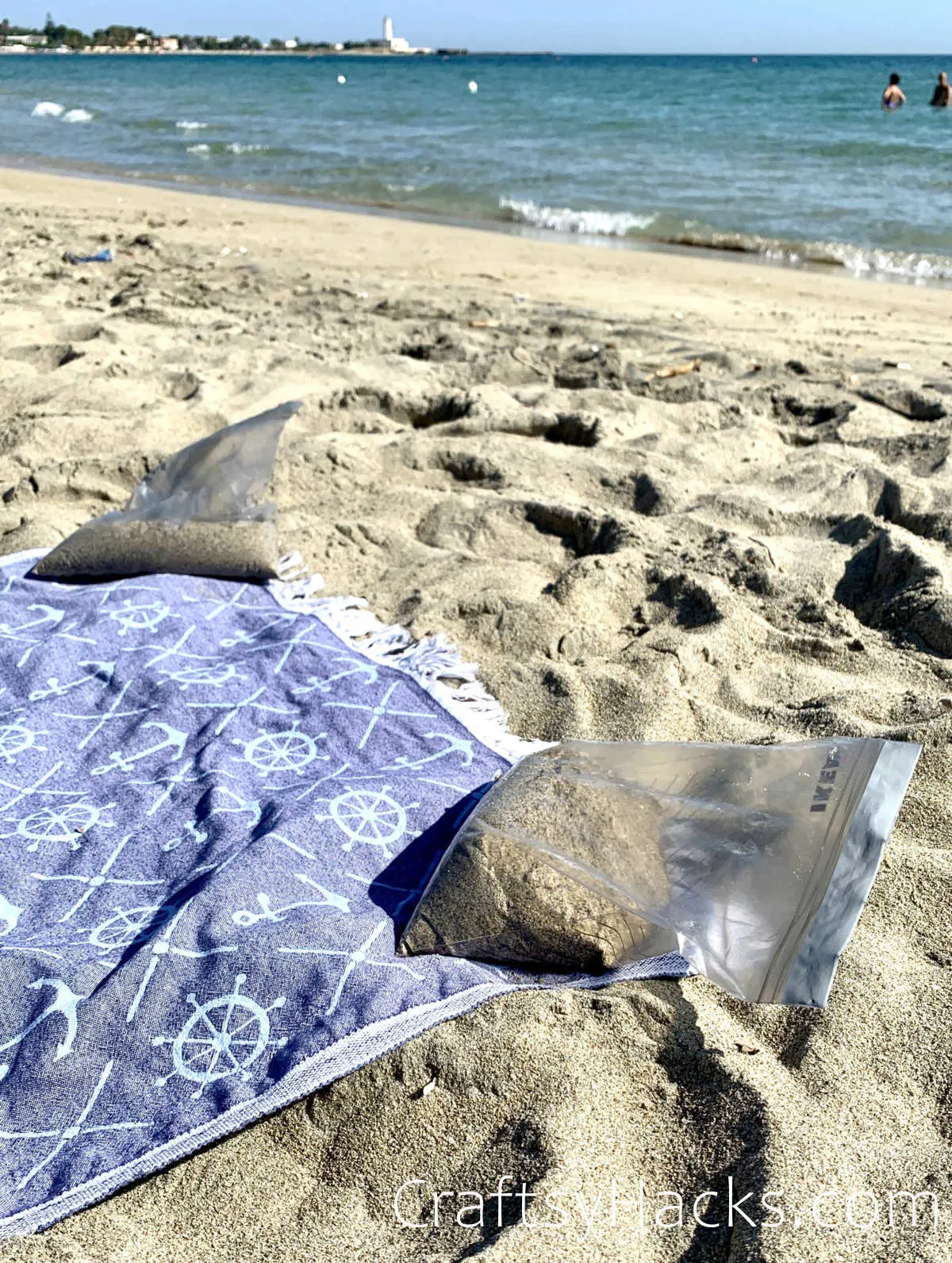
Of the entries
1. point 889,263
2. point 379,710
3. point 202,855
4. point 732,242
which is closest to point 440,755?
point 379,710

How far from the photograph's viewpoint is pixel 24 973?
1.55 meters

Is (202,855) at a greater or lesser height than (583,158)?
lesser

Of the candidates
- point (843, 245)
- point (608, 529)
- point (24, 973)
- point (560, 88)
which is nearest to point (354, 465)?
point (608, 529)

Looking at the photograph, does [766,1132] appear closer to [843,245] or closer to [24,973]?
[24,973]

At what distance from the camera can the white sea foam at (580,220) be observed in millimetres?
9000

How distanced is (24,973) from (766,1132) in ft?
3.38

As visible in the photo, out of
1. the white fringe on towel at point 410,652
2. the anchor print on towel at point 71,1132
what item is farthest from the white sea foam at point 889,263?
the anchor print on towel at point 71,1132

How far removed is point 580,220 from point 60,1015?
8914 millimetres

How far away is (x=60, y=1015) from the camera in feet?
4.89

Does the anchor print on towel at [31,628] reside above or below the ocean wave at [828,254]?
below

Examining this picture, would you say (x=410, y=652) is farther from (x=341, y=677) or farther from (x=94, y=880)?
(x=94, y=880)

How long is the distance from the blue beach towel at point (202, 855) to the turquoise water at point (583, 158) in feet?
20.9

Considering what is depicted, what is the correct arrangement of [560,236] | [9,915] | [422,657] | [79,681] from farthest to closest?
[560,236] → [422,657] → [79,681] → [9,915]

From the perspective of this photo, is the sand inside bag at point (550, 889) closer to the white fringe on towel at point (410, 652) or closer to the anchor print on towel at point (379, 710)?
the white fringe on towel at point (410, 652)
